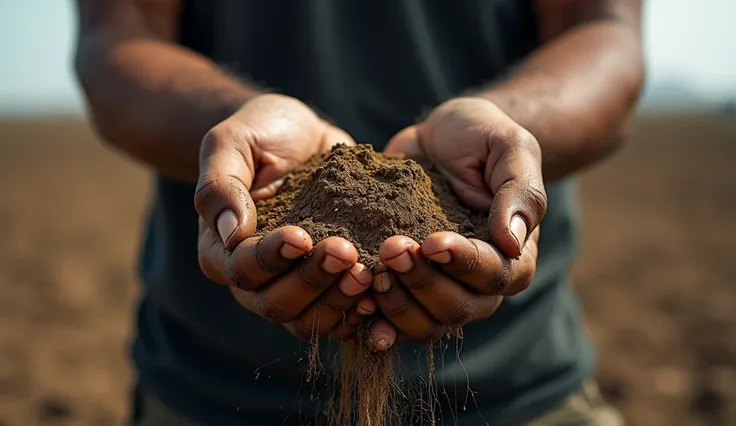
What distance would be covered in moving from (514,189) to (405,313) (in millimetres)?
315

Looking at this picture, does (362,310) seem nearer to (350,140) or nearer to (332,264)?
(332,264)

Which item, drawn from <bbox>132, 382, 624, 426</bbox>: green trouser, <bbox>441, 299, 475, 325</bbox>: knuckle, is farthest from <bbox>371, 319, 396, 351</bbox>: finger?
<bbox>132, 382, 624, 426</bbox>: green trouser

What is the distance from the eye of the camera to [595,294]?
21.1 ft

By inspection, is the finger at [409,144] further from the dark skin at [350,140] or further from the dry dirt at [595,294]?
the dry dirt at [595,294]

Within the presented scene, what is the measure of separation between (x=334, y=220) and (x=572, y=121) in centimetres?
73

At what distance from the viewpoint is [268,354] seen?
2.03 m

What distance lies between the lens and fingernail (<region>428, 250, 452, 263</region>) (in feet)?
4.51

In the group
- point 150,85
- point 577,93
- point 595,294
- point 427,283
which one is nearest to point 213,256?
point 427,283

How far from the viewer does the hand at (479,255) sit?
140cm

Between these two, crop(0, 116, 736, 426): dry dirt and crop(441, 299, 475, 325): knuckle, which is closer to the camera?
crop(441, 299, 475, 325): knuckle

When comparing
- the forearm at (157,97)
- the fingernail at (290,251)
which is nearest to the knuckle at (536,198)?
the fingernail at (290,251)

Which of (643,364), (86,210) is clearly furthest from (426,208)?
(86,210)

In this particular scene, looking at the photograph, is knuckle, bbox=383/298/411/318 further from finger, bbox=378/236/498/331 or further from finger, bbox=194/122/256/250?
finger, bbox=194/122/256/250

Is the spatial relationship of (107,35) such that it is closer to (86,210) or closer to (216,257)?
(216,257)
